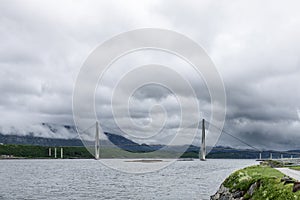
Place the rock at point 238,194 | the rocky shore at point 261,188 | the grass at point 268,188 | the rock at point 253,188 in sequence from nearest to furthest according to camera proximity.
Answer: the grass at point 268,188 < the rocky shore at point 261,188 < the rock at point 253,188 < the rock at point 238,194

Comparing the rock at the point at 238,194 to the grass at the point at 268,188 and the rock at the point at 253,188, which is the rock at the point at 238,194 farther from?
the rock at the point at 253,188

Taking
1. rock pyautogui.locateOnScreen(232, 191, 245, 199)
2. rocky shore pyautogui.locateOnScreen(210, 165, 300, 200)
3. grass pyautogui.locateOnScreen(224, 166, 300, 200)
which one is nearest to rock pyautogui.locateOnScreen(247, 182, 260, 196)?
rocky shore pyautogui.locateOnScreen(210, 165, 300, 200)

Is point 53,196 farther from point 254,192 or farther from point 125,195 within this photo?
point 254,192

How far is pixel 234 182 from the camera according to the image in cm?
3931

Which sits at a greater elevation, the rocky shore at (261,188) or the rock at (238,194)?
the rocky shore at (261,188)

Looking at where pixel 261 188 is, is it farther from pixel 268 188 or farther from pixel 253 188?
pixel 253 188

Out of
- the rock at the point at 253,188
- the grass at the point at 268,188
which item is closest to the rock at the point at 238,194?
the grass at the point at 268,188

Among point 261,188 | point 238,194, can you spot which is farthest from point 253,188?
point 238,194

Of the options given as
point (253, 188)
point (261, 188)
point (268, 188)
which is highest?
point (268, 188)

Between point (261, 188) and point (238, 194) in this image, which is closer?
point (261, 188)

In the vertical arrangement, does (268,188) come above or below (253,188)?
above

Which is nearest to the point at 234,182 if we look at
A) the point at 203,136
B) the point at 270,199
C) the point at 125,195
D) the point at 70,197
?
the point at 270,199

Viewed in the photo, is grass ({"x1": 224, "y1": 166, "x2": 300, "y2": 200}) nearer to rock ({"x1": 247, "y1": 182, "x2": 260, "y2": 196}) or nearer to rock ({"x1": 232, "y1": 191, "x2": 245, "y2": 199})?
rock ({"x1": 247, "y1": 182, "x2": 260, "y2": 196})

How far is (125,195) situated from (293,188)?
124 feet
